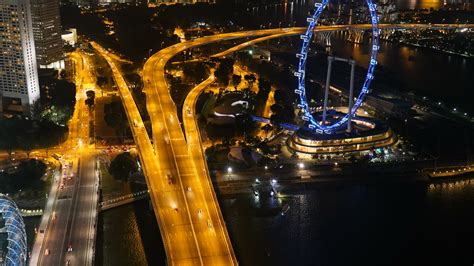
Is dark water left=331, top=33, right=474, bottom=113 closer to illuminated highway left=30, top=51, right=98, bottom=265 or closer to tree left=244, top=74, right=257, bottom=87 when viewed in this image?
tree left=244, top=74, right=257, bottom=87

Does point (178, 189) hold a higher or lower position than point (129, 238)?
higher

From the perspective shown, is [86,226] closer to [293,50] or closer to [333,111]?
[333,111]

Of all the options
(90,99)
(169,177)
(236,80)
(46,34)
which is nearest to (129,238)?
(169,177)

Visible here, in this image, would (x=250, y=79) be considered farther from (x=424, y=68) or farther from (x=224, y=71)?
(x=424, y=68)

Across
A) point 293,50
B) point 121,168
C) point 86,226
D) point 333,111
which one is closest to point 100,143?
point 121,168

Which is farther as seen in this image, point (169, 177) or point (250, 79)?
point (250, 79)
